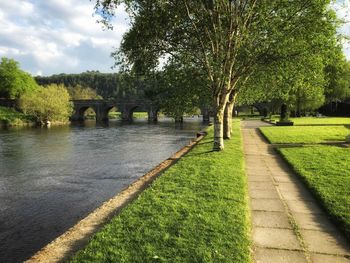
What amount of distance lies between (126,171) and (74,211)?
917cm

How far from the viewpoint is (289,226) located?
346 inches

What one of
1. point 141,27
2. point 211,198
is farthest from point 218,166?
point 141,27

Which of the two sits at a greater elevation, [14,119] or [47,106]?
[47,106]

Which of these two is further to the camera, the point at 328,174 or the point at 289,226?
the point at 328,174

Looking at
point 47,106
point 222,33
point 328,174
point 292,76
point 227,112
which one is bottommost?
point 328,174

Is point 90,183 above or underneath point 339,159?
underneath

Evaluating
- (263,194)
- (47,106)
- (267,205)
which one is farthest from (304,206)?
(47,106)

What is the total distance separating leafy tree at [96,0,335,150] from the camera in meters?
18.4

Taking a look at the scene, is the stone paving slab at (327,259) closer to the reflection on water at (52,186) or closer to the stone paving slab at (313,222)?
the stone paving slab at (313,222)

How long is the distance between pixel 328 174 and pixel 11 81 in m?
121

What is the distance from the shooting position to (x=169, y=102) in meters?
21.8

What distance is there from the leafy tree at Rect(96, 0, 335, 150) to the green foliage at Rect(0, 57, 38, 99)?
107031 millimetres

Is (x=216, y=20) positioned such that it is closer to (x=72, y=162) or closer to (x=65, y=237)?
(x=65, y=237)

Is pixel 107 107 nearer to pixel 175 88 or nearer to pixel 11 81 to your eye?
pixel 11 81
